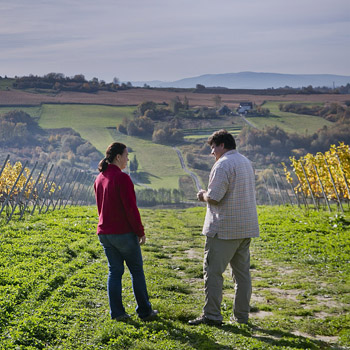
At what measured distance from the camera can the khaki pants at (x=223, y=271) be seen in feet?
21.8

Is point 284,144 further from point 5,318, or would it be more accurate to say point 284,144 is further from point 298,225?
point 5,318

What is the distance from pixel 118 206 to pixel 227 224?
50.9 inches

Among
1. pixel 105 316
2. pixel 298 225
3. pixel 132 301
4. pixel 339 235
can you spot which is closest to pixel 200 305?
pixel 132 301

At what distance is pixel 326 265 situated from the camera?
10453 millimetres

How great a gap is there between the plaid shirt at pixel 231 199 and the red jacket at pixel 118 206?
34.6 inches

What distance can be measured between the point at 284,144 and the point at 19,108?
53303 millimetres

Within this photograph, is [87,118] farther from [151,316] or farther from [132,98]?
[151,316]

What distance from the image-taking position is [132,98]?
12731 cm

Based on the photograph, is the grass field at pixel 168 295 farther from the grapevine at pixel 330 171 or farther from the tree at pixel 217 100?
the tree at pixel 217 100

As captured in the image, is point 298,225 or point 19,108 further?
point 19,108

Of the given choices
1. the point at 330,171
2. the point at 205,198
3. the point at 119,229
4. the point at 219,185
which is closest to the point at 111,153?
the point at 119,229

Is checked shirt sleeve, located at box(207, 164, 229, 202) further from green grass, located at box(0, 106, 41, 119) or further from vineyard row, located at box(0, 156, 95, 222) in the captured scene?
green grass, located at box(0, 106, 41, 119)

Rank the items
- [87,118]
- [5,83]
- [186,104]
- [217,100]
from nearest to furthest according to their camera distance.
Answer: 1. [87,118]
2. [5,83]
3. [217,100]
4. [186,104]

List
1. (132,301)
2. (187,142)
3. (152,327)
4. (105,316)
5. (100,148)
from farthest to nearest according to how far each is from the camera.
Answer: (187,142)
(100,148)
(132,301)
(105,316)
(152,327)
